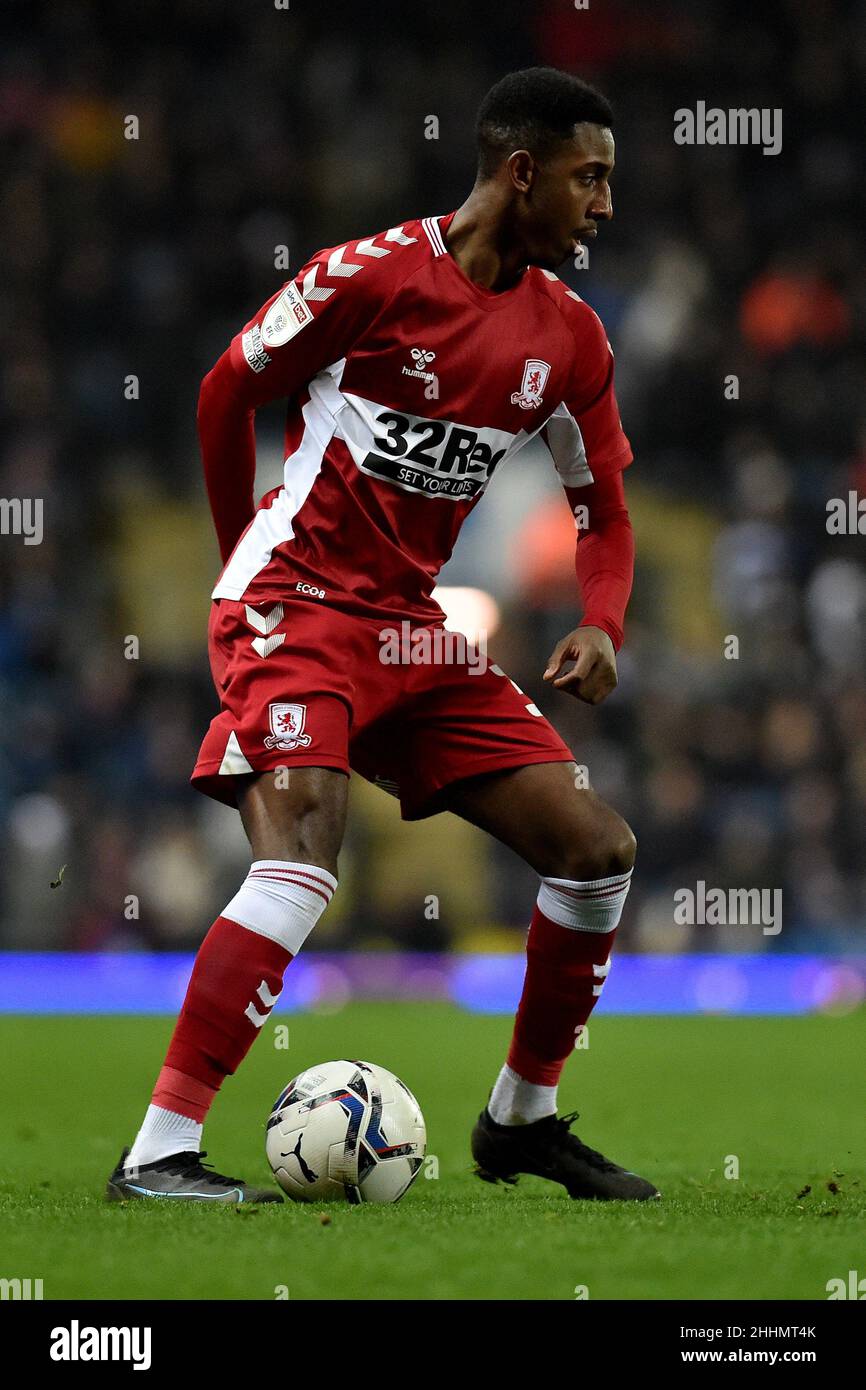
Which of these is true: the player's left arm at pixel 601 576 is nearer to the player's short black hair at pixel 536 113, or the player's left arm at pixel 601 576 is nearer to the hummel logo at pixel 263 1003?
the player's short black hair at pixel 536 113

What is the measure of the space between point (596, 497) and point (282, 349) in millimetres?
919

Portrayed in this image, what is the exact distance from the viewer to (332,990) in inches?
438

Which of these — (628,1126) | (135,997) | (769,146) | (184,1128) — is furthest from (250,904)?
(769,146)

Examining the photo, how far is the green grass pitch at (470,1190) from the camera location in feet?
10.0

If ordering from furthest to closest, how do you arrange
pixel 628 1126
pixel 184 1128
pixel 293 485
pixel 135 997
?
1. pixel 135 997
2. pixel 628 1126
3. pixel 293 485
4. pixel 184 1128

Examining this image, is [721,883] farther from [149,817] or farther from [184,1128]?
[184,1128]

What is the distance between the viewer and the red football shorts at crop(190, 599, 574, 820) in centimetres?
400

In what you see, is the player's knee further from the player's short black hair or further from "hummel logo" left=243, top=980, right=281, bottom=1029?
the player's short black hair

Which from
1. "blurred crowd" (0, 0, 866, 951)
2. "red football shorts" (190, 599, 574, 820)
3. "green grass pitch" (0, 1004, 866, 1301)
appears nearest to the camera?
"green grass pitch" (0, 1004, 866, 1301)

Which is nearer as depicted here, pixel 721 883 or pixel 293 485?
pixel 293 485

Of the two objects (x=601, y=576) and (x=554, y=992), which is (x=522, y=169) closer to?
(x=601, y=576)

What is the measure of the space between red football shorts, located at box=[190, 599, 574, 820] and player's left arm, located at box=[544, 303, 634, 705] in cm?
19

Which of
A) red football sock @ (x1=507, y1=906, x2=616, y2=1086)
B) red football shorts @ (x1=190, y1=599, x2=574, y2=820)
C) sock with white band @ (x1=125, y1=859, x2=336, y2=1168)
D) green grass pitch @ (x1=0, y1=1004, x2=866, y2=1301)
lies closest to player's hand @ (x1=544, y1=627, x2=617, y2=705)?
red football shorts @ (x1=190, y1=599, x2=574, y2=820)

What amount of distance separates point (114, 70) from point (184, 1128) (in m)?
13.4
